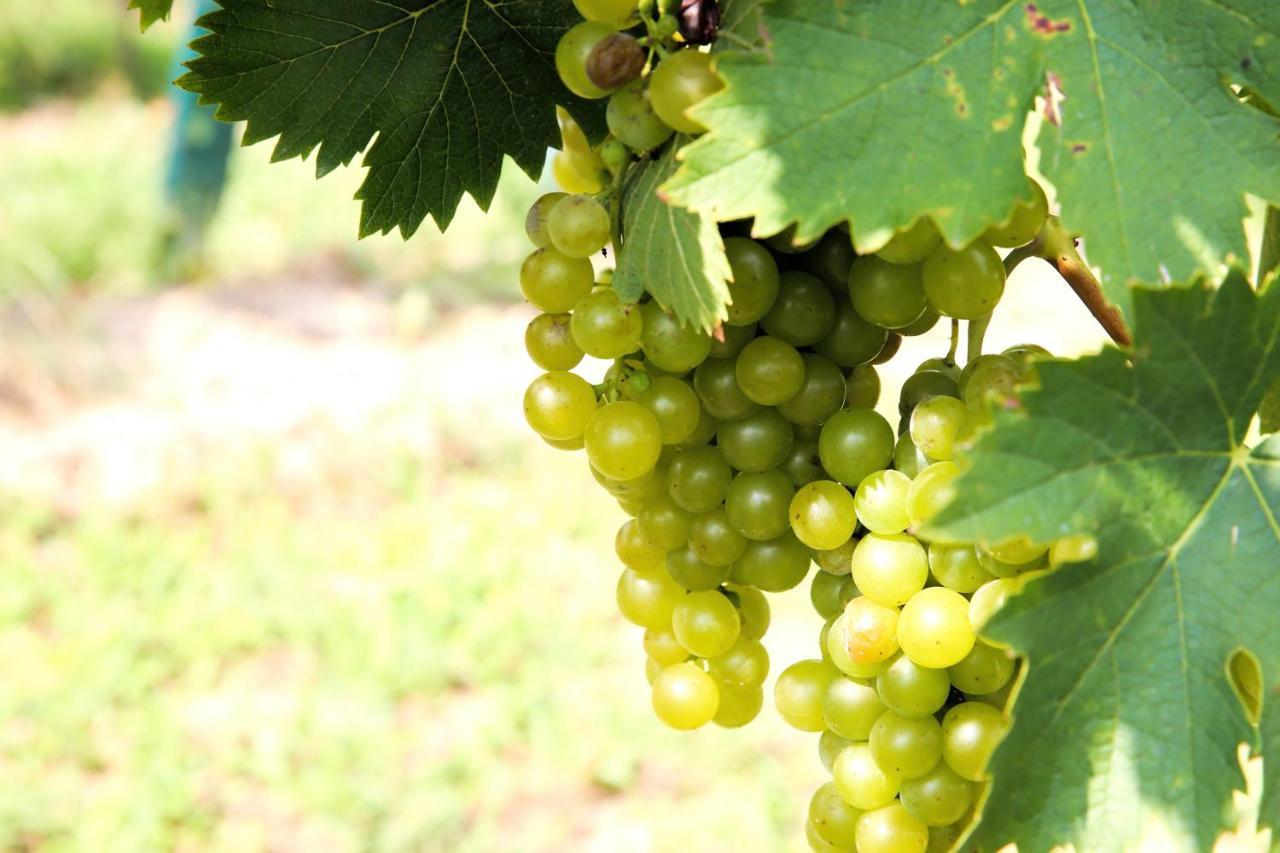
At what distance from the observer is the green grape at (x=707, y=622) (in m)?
0.74

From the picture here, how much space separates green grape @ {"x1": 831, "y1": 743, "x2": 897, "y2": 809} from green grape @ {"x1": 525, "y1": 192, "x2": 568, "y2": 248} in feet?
1.05

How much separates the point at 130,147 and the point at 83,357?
82.0 inches

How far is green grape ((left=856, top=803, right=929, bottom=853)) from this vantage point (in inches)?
25.6

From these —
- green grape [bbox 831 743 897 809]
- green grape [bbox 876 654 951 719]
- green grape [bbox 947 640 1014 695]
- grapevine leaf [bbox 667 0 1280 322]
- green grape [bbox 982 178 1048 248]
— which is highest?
grapevine leaf [bbox 667 0 1280 322]

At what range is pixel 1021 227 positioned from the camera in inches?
22.7

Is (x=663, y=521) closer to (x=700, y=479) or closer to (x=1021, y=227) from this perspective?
(x=700, y=479)

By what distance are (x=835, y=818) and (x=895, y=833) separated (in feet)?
0.17

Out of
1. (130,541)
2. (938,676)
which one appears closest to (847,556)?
(938,676)

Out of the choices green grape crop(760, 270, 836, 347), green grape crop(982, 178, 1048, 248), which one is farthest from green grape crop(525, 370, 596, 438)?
green grape crop(982, 178, 1048, 248)

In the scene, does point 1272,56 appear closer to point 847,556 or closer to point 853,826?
point 847,556

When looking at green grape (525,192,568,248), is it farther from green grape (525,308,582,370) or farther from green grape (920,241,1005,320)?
green grape (920,241,1005,320)

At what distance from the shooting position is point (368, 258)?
4.57 metres

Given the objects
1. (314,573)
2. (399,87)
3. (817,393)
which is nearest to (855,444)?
(817,393)

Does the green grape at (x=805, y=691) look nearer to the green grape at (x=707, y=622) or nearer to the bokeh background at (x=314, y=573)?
the green grape at (x=707, y=622)
